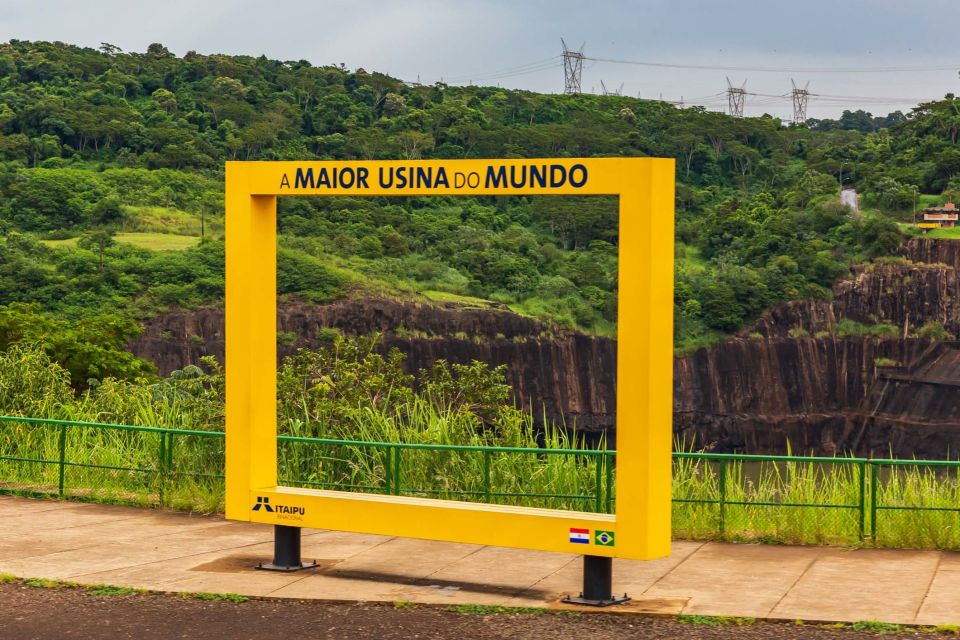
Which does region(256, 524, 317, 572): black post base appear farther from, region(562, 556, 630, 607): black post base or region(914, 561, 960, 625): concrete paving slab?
region(914, 561, 960, 625): concrete paving slab

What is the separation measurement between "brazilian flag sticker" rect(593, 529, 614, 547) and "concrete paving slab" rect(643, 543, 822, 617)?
73 centimetres

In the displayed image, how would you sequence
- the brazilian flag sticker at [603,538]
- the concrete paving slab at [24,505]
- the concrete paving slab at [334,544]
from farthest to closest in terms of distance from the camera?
1. the concrete paving slab at [24,505]
2. the concrete paving slab at [334,544]
3. the brazilian flag sticker at [603,538]

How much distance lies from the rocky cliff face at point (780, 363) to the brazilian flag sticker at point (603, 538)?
78.9 meters

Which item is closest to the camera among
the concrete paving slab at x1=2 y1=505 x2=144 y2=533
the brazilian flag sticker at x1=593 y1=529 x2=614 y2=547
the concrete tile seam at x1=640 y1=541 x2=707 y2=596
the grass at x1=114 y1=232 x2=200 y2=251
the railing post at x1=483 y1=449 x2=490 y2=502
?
the brazilian flag sticker at x1=593 y1=529 x2=614 y2=547

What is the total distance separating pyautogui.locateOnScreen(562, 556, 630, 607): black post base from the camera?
28.5 feet

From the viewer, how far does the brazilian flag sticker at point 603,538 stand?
8.38 m

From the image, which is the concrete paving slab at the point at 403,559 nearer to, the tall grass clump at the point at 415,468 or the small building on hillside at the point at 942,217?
the tall grass clump at the point at 415,468

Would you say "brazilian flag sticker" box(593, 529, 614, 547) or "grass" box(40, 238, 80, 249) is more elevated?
"grass" box(40, 238, 80, 249)

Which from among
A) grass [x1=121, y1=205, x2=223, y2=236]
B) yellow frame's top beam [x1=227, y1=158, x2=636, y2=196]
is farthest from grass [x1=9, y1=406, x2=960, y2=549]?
grass [x1=121, y1=205, x2=223, y2=236]

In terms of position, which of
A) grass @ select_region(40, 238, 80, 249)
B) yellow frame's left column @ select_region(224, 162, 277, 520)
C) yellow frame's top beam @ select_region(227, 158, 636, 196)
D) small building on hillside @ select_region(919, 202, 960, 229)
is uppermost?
small building on hillside @ select_region(919, 202, 960, 229)

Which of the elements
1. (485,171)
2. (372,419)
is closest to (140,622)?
(485,171)

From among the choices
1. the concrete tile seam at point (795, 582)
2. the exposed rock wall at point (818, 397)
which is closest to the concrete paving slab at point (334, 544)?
the concrete tile seam at point (795, 582)

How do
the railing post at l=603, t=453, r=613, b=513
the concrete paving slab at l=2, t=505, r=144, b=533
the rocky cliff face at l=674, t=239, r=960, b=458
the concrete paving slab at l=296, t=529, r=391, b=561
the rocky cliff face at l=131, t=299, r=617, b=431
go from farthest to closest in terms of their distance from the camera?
the rocky cliff face at l=674, t=239, r=960, b=458 < the rocky cliff face at l=131, t=299, r=617, b=431 < the concrete paving slab at l=2, t=505, r=144, b=533 < the railing post at l=603, t=453, r=613, b=513 < the concrete paving slab at l=296, t=529, r=391, b=561

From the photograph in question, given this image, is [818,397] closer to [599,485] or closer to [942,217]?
[942,217]
